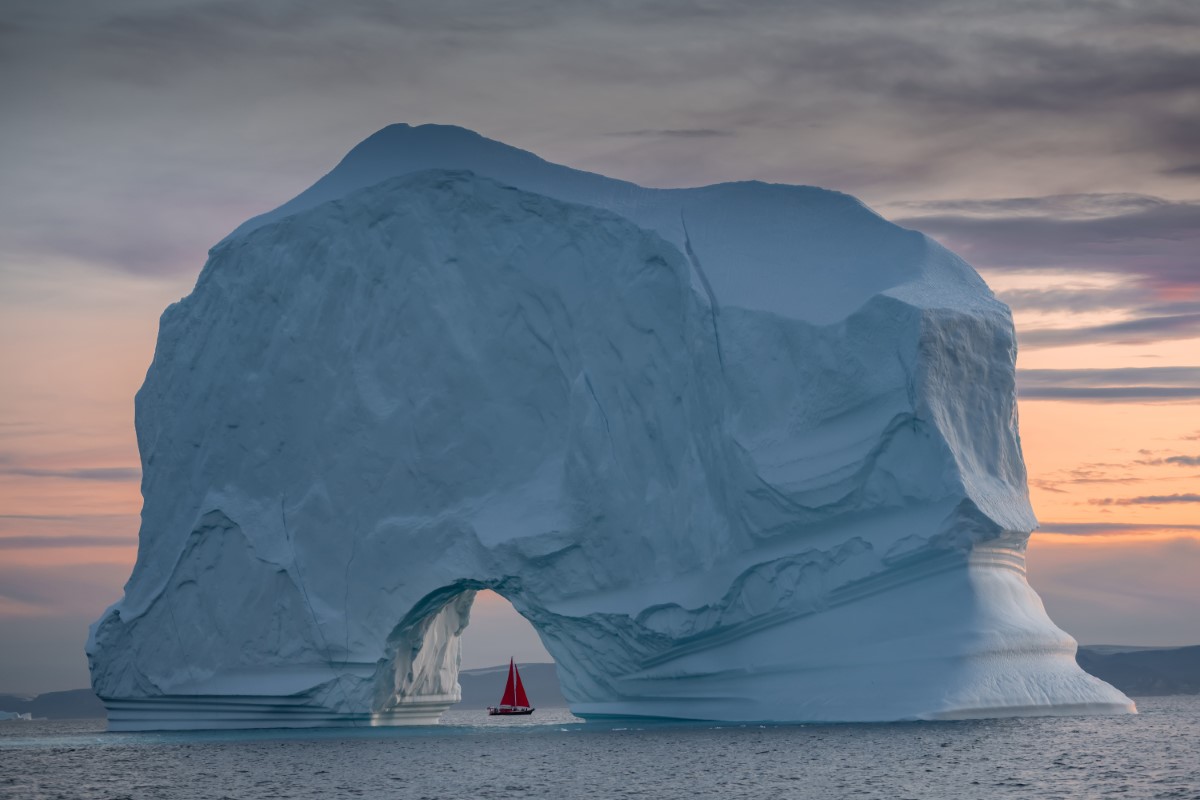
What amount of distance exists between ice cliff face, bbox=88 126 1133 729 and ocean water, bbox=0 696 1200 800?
2.19 ft

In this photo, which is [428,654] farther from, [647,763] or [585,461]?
[647,763]

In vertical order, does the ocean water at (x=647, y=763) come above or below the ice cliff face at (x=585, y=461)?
below

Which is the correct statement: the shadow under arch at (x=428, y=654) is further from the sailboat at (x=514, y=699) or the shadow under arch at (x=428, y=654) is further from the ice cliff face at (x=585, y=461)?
the sailboat at (x=514, y=699)

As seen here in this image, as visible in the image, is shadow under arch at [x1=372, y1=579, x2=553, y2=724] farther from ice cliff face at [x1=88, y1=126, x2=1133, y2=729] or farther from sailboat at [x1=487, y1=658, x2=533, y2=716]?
sailboat at [x1=487, y1=658, x2=533, y2=716]

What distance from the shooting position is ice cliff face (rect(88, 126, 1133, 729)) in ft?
66.0

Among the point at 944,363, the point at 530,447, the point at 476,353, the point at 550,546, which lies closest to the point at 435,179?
the point at 476,353

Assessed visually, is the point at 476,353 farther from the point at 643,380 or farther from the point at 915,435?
the point at 915,435

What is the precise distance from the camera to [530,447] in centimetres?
2259

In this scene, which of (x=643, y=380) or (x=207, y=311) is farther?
(x=207, y=311)

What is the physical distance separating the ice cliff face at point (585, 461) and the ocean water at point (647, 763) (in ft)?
2.19

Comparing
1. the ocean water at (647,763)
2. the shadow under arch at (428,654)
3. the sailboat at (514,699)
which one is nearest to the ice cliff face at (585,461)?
the shadow under arch at (428,654)

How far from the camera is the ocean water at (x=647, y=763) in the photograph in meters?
15.6

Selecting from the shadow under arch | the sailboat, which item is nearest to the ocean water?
the shadow under arch

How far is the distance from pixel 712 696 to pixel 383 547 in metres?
5.21
